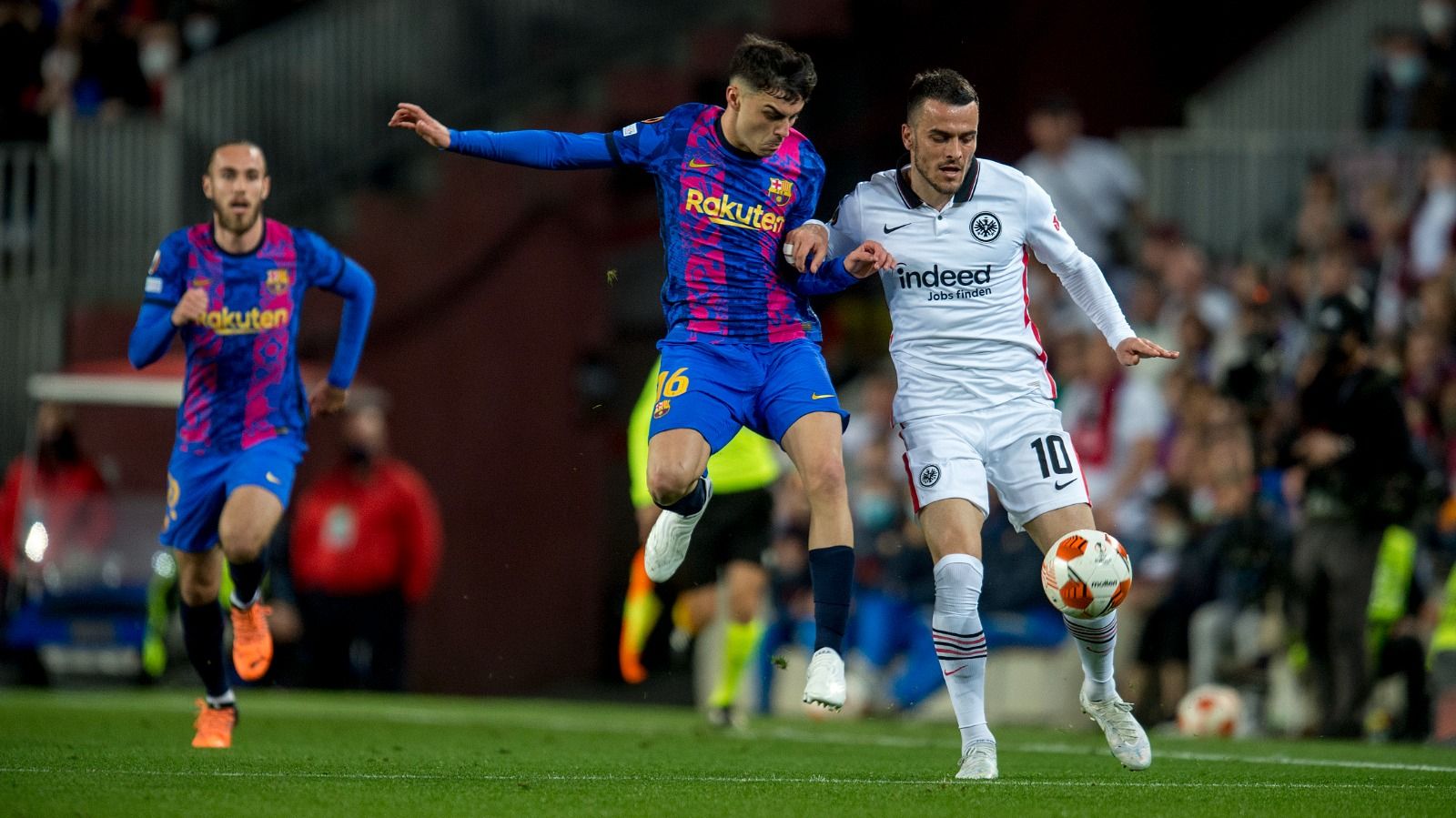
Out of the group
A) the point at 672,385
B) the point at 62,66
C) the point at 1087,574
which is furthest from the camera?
the point at 62,66

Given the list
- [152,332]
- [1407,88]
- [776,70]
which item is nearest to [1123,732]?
[776,70]

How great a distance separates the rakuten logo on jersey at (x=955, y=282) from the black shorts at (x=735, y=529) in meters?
4.23

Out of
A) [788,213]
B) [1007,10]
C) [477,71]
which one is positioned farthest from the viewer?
[1007,10]

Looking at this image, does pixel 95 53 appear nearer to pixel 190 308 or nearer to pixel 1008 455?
pixel 190 308

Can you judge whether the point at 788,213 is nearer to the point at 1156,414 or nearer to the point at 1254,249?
the point at 1156,414

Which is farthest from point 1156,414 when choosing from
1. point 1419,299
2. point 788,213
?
point 788,213

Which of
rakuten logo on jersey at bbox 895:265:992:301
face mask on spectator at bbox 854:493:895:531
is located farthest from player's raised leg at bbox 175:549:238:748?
face mask on spectator at bbox 854:493:895:531

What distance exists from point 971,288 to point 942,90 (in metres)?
0.83

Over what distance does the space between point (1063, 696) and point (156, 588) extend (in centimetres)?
730

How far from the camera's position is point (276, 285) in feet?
35.7

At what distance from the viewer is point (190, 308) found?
33.3ft

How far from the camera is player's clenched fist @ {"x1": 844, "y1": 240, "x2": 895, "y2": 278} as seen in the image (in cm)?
873

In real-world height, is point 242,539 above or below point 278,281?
below

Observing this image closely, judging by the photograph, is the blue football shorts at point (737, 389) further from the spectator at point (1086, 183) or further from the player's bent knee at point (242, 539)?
the spectator at point (1086, 183)
